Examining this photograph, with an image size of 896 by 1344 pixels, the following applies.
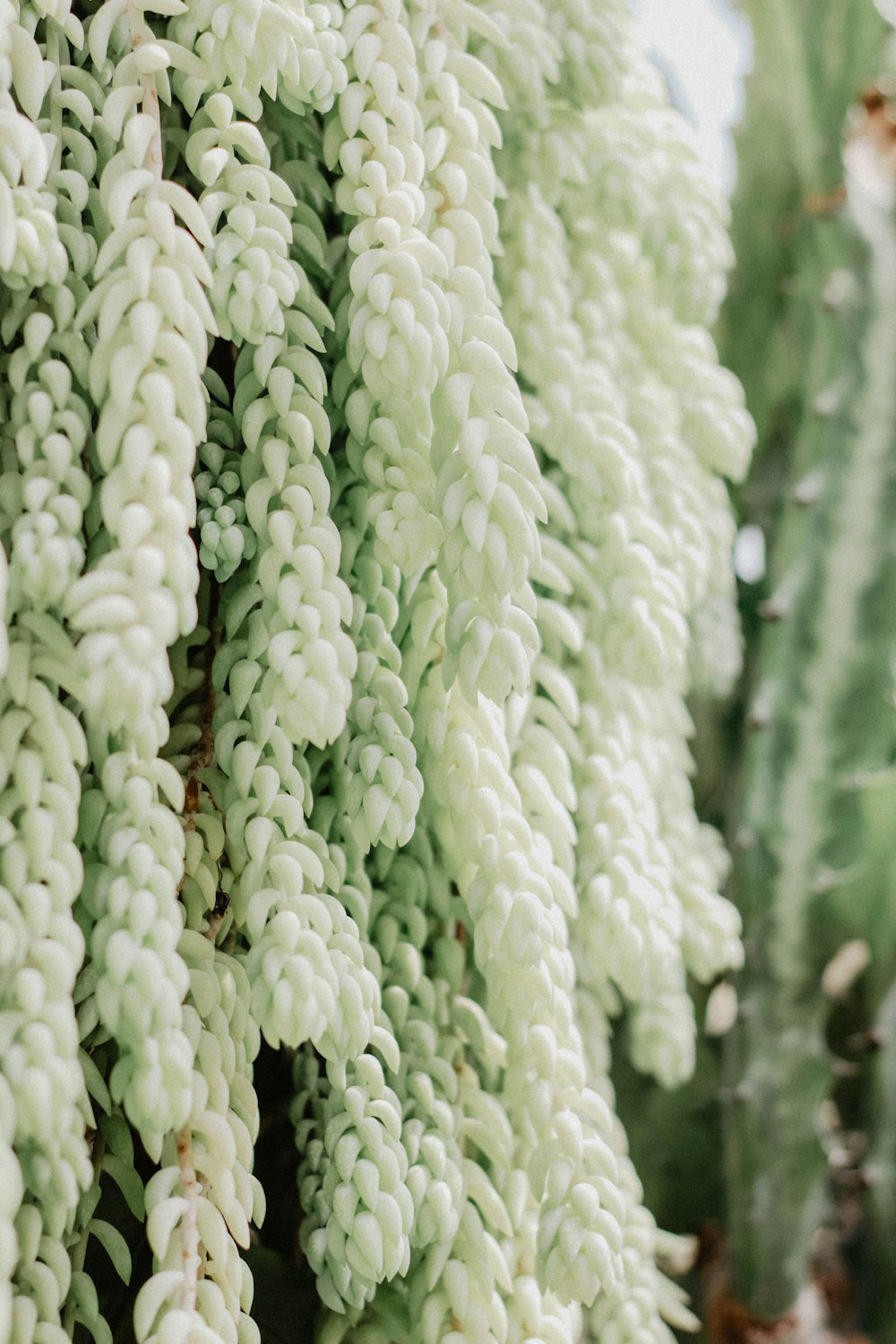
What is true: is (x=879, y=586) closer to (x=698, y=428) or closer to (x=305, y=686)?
(x=698, y=428)

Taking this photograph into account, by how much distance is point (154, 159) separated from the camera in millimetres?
448

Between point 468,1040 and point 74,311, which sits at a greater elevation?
point 74,311

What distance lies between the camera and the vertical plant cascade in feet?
1.38

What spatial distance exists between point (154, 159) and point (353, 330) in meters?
0.10

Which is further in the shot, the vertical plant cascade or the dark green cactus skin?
the dark green cactus skin

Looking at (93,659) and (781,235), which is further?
(781,235)

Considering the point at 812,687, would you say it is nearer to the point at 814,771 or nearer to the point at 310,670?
the point at 814,771

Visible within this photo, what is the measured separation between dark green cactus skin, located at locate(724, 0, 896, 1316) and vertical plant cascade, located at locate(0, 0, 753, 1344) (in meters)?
0.37

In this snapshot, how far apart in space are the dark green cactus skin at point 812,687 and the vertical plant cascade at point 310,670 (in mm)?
367

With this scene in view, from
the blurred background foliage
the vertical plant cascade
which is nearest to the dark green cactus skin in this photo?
the blurred background foliage

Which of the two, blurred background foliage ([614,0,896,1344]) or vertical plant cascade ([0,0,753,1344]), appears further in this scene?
blurred background foliage ([614,0,896,1344])

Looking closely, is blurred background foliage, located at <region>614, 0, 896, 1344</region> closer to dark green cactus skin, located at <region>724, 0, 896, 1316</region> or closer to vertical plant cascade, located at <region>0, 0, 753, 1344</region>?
dark green cactus skin, located at <region>724, 0, 896, 1316</region>

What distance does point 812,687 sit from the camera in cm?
97

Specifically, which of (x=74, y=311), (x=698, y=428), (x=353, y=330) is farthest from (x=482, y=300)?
(x=698, y=428)
